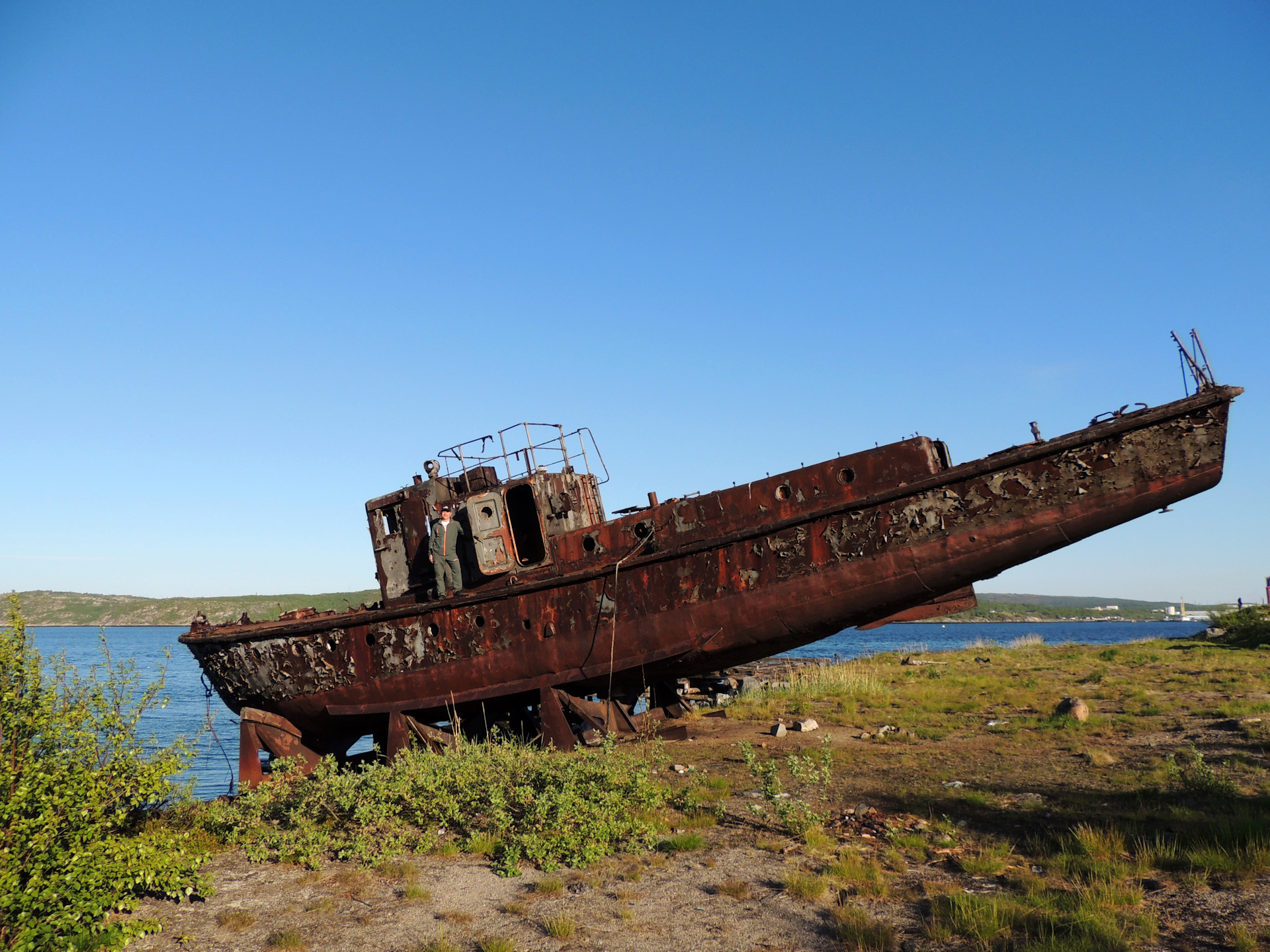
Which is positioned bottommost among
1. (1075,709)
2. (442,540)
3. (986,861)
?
(1075,709)

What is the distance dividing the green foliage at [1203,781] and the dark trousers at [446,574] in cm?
1023

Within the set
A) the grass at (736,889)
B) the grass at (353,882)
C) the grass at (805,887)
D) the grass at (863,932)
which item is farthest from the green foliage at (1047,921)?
the grass at (353,882)

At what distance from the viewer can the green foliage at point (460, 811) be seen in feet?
24.7

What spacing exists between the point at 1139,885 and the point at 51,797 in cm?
843

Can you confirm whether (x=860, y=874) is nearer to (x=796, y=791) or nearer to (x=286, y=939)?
(x=796, y=791)

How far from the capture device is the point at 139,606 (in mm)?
147250

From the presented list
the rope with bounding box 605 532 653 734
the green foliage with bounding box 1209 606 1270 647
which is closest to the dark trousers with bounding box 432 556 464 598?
the rope with bounding box 605 532 653 734

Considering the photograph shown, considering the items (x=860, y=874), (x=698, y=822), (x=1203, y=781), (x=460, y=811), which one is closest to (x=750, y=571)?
(x=698, y=822)

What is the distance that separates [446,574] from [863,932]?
364 inches

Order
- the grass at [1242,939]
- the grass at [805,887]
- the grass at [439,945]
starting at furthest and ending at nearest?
the grass at [805,887] → the grass at [439,945] → the grass at [1242,939]

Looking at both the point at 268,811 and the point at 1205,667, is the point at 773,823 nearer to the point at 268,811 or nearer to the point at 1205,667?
the point at 268,811

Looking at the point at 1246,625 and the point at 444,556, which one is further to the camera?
the point at 1246,625

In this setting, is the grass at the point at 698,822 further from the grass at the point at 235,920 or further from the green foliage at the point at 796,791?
the grass at the point at 235,920

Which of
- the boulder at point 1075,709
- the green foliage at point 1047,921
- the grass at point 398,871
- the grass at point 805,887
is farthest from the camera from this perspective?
the boulder at point 1075,709
